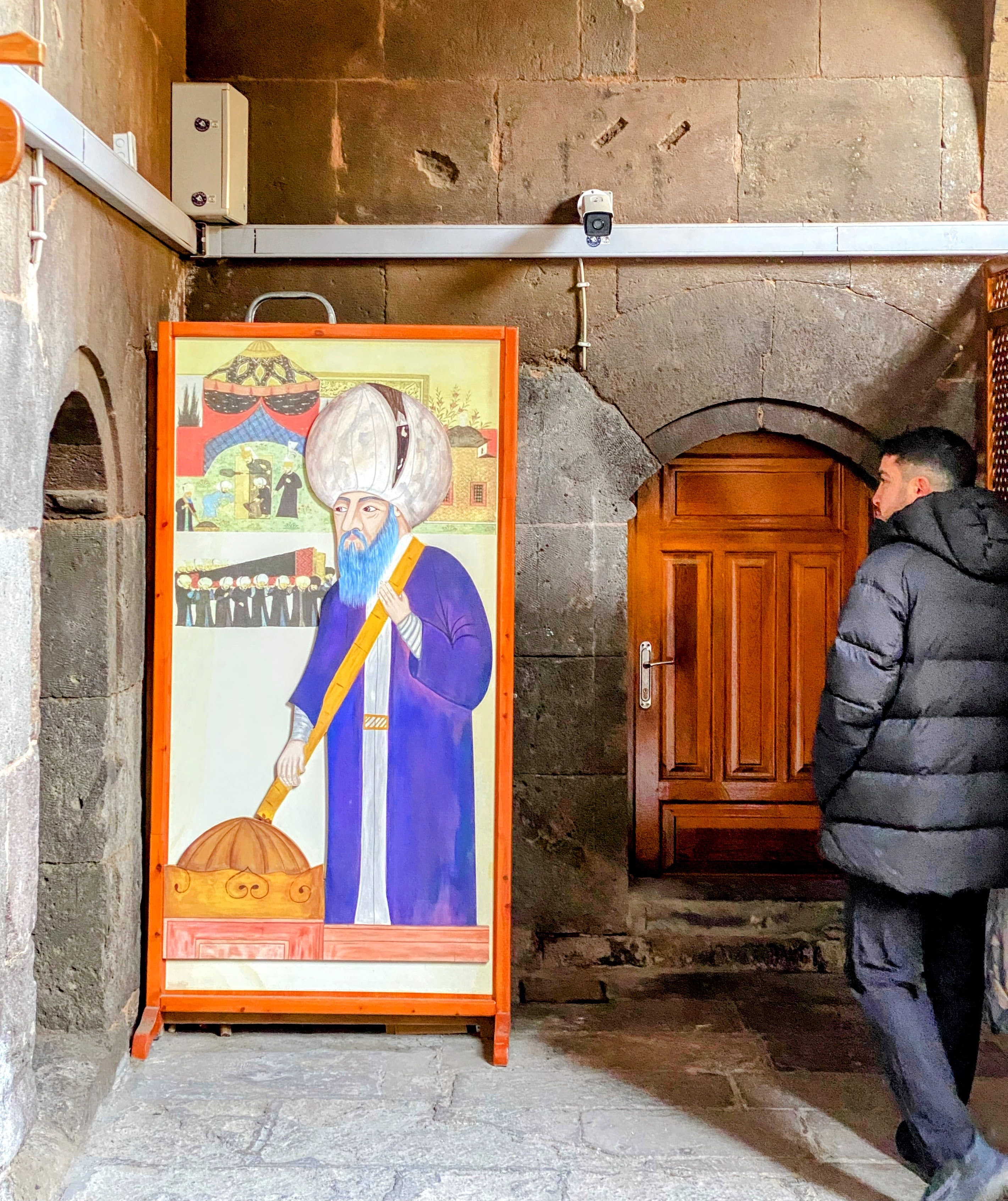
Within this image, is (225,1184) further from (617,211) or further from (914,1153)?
(617,211)

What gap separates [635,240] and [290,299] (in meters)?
1.26

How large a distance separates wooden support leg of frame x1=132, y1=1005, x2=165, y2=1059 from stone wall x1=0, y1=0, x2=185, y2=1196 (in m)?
0.05

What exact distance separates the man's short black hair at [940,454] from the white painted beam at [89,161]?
224 centimetres

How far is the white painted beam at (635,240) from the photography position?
14.0ft

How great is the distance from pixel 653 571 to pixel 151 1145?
2.66 metres

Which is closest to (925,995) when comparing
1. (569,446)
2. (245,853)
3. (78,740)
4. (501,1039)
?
(501,1039)

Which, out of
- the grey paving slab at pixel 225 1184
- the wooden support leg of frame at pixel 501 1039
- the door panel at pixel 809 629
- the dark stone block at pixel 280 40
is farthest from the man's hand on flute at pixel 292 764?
the dark stone block at pixel 280 40

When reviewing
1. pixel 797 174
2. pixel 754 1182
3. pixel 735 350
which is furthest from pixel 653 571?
pixel 754 1182

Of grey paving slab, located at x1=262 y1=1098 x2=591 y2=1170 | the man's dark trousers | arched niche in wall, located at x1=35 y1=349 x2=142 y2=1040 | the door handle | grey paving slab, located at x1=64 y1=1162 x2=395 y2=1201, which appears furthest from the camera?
the door handle

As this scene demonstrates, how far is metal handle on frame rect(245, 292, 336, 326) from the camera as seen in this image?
13.6 ft

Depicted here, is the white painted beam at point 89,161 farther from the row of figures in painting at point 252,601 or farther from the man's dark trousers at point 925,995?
the man's dark trousers at point 925,995

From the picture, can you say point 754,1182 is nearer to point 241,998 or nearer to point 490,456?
point 241,998

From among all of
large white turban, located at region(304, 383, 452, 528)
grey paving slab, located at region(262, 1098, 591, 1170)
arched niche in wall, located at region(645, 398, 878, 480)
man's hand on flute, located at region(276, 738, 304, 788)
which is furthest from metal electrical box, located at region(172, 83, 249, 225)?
grey paving slab, located at region(262, 1098, 591, 1170)

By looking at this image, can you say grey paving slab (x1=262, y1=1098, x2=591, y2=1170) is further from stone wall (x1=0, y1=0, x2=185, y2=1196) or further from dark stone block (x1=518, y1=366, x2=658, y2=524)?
dark stone block (x1=518, y1=366, x2=658, y2=524)
